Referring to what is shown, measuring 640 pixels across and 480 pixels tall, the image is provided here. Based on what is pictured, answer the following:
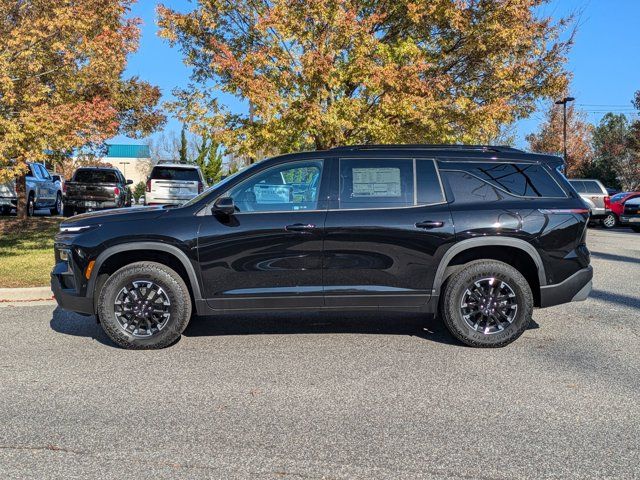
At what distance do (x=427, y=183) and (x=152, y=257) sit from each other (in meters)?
2.77

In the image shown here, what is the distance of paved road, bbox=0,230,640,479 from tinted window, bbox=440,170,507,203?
1448 mm

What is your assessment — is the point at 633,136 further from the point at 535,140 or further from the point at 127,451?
the point at 127,451

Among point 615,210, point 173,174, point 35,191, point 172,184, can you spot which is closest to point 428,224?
point 172,184

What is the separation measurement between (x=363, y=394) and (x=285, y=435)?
Answer: 0.91 metres

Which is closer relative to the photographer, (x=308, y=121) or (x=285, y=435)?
(x=285, y=435)

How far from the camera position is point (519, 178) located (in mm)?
5953

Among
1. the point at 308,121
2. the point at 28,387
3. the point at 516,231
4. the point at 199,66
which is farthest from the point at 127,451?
the point at 199,66

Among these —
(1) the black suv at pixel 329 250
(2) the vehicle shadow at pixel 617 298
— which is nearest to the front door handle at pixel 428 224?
(1) the black suv at pixel 329 250

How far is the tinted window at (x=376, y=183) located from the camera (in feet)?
18.9

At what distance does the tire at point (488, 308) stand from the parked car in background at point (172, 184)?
13830mm

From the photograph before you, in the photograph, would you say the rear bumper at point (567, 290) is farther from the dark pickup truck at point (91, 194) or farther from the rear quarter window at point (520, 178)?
the dark pickup truck at point (91, 194)

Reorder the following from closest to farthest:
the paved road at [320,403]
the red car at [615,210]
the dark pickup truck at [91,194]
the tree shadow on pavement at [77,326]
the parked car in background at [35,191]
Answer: the paved road at [320,403]
the tree shadow on pavement at [77,326]
the parked car in background at [35,191]
the dark pickup truck at [91,194]
the red car at [615,210]

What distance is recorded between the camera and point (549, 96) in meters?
15.5

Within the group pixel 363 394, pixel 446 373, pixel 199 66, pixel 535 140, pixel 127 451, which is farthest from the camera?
pixel 535 140
